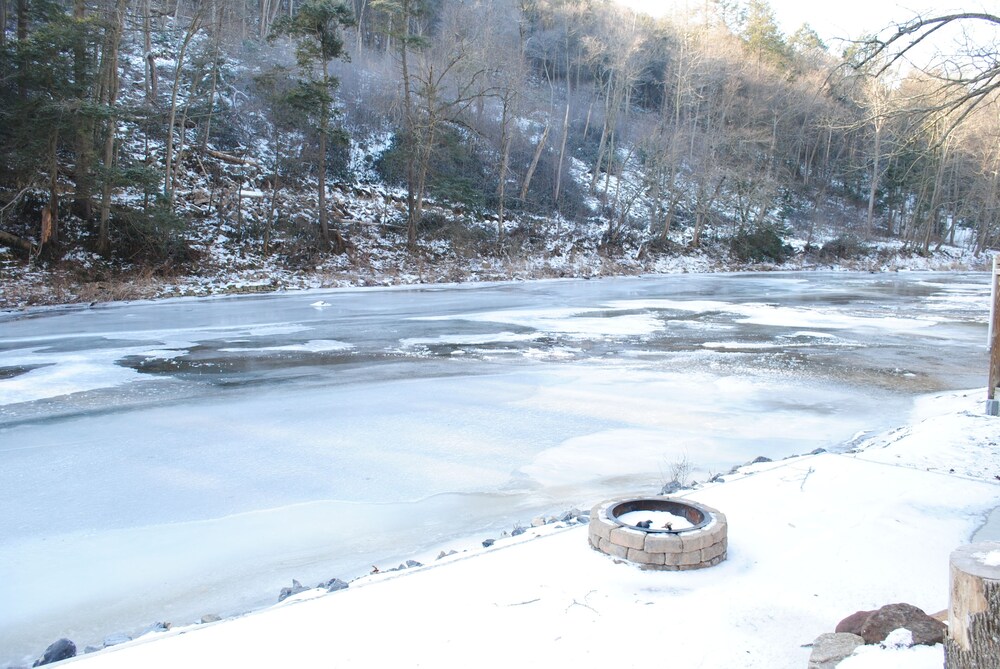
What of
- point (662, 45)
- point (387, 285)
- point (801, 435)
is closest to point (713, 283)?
point (387, 285)

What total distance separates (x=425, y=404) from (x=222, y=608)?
15.2 feet

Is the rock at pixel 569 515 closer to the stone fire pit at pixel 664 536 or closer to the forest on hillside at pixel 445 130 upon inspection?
the stone fire pit at pixel 664 536

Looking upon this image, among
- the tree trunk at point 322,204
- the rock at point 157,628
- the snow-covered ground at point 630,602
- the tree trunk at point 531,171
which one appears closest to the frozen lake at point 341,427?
the rock at point 157,628

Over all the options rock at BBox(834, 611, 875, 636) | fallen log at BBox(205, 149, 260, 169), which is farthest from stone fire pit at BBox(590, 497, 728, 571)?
fallen log at BBox(205, 149, 260, 169)

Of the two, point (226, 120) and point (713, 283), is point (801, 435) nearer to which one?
point (713, 283)

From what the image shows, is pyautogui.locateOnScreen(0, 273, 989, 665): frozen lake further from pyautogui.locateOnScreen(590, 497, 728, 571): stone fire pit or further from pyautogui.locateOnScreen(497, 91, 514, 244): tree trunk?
pyautogui.locateOnScreen(497, 91, 514, 244): tree trunk

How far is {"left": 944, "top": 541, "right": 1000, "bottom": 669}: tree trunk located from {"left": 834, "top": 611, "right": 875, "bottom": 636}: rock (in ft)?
2.59

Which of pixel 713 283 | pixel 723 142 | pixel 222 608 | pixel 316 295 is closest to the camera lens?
pixel 222 608

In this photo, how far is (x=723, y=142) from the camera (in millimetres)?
40594

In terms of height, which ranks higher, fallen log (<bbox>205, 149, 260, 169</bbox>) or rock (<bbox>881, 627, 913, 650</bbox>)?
fallen log (<bbox>205, 149, 260, 169</bbox>)

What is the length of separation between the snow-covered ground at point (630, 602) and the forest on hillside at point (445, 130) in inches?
176

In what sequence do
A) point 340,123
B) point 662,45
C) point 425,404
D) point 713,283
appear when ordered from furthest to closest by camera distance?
1. point 662,45
2. point 340,123
3. point 713,283
4. point 425,404

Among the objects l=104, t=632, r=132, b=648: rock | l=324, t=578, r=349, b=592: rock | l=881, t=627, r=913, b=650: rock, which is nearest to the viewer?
l=881, t=627, r=913, b=650: rock

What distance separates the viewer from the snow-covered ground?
3164 millimetres
